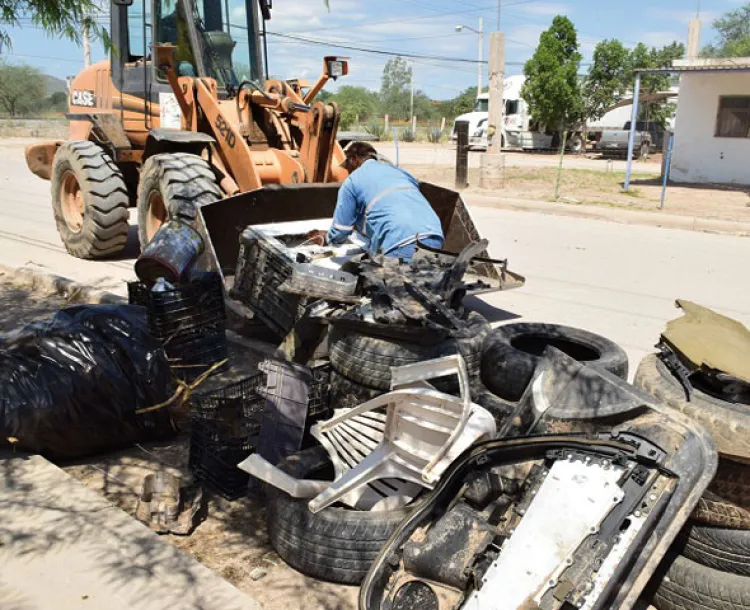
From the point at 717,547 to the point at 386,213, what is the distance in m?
3.54

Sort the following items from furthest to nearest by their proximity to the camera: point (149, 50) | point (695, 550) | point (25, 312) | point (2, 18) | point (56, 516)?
point (149, 50), point (25, 312), point (2, 18), point (56, 516), point (695, 550)

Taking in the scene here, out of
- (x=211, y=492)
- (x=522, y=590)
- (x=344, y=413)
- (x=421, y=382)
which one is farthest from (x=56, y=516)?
(x=522, y=590)

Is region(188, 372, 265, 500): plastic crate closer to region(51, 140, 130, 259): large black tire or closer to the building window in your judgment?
region(51, 140, 130, 259): large black tire

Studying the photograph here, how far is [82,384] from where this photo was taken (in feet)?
13.2

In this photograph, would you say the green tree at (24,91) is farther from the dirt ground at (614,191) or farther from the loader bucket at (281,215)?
the loader bucket at (281,215)

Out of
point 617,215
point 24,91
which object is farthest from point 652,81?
point 24,91

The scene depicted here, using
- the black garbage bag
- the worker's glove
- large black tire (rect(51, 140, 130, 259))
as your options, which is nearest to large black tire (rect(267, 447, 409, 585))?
the black garbage bag

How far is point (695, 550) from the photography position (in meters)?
2.84

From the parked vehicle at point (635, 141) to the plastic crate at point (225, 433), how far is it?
101ft

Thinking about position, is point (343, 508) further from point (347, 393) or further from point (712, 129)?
point (712, 129)

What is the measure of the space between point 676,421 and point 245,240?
3.73m

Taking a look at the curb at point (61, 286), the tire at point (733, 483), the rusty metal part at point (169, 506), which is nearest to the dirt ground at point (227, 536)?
the rusty metal part at point (169, 506)

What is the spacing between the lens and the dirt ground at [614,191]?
1523 centimetres

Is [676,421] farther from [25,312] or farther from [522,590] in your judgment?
[25,312]
